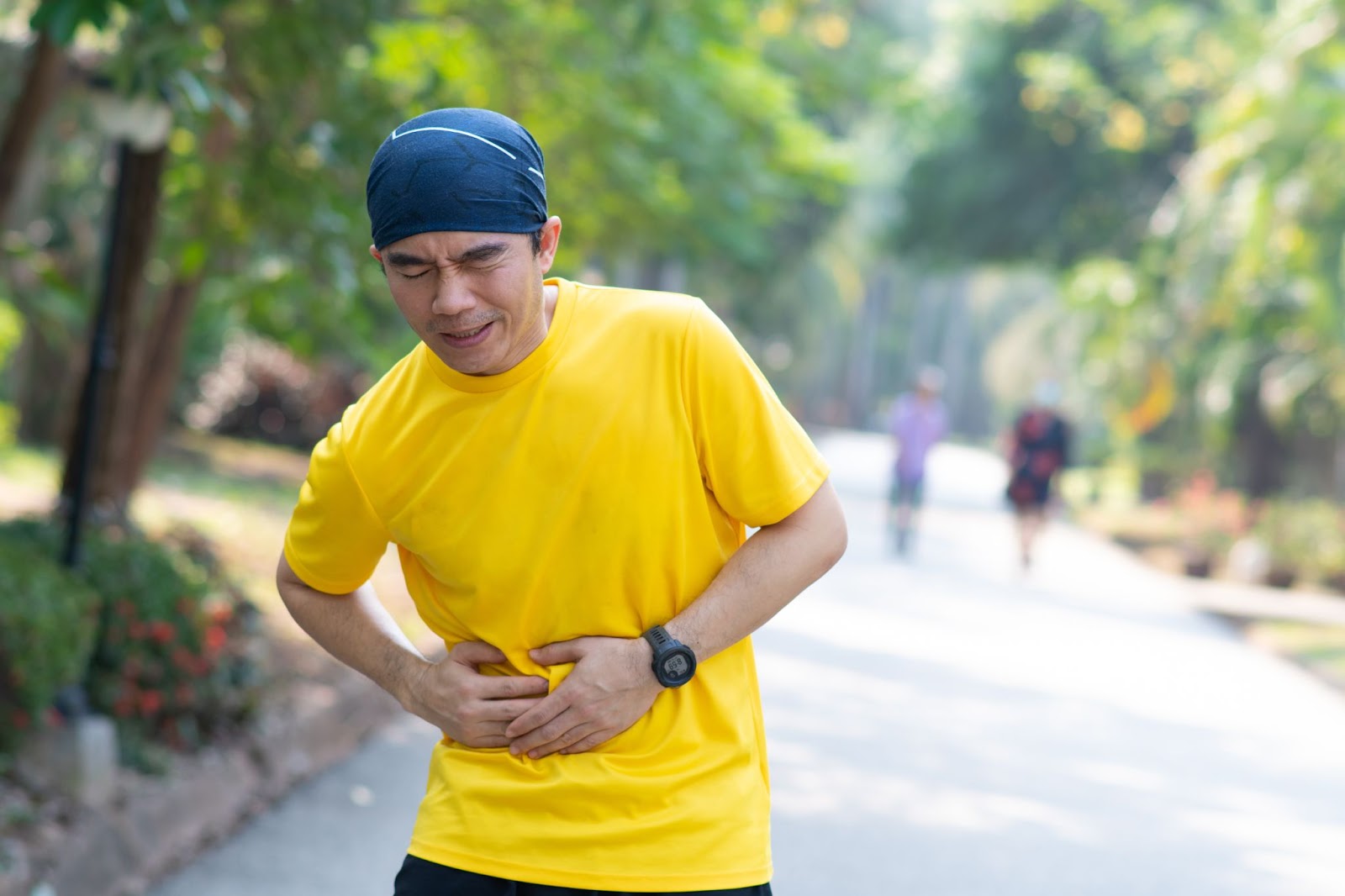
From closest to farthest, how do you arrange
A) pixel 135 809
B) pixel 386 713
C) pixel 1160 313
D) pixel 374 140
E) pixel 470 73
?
pixel 135 809, pixel 374 140, pixel 386 713, pixel 470 73, pixel 1160 313

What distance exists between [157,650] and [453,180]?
5.34 metres

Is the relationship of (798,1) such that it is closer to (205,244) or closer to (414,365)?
(205,244)

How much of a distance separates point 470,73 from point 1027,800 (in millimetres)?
5614

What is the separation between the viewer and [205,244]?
7.55 m

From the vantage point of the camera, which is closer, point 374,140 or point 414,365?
point 414,365

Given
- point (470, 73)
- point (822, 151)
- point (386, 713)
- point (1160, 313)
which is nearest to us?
point (386, 713)

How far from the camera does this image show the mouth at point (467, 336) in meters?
2.42

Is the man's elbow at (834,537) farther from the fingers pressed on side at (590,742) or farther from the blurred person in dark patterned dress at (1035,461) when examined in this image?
the blurred person in dark patterned dress at (1035,461)

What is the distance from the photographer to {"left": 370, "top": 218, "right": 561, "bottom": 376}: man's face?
2.36m

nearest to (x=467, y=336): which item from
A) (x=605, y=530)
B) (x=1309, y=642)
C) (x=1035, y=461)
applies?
(x=605, y=530)

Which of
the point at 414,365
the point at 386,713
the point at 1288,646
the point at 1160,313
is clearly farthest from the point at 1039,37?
the point at 414,365

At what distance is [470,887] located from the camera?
255 cm

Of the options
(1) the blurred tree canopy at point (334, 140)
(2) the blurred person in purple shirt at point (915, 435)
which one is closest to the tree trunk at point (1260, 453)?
(2) the blurred person in purple shirt at point (915, 435)

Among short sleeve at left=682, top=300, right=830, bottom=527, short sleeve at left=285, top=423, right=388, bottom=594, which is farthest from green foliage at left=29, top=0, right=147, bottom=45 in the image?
short sleeve at left=682, top=300, right=830, bottom=527
